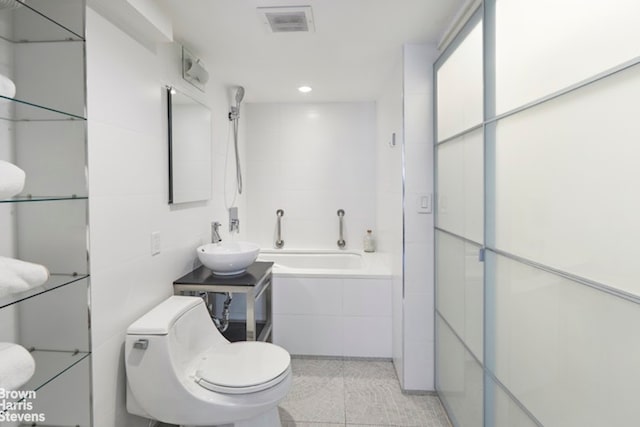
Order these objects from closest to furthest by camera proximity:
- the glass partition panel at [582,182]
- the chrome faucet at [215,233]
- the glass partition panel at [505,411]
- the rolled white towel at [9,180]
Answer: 1. the glass partition panel at [582,182]
2. the rolled white towel at [9,180]
3. the glass partition panel at [505,411]
4. the chrome faucet at [215,233]

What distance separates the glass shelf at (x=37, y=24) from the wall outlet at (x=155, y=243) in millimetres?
988

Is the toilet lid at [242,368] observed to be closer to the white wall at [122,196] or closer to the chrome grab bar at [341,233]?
the white wall at [122,196]

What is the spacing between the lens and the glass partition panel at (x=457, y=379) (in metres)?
1.70

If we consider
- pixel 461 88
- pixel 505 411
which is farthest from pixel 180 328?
pixel 461 88

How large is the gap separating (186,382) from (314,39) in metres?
1.99

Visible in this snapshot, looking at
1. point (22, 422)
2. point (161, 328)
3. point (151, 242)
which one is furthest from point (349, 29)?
point (22, 422)

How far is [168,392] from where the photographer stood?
61.6 inches

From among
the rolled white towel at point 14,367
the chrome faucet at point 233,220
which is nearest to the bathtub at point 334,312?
the chrome faucet at point 233,220

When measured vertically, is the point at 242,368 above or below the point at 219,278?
below

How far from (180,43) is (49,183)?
4.53ft

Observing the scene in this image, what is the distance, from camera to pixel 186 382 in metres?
1.62

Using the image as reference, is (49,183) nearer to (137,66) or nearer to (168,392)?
(137,66)

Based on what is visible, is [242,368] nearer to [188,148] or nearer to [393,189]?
[188,148]

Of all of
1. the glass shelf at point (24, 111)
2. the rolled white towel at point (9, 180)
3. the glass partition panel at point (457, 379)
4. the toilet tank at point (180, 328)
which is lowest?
the glass partition panel at point (457, 379)
